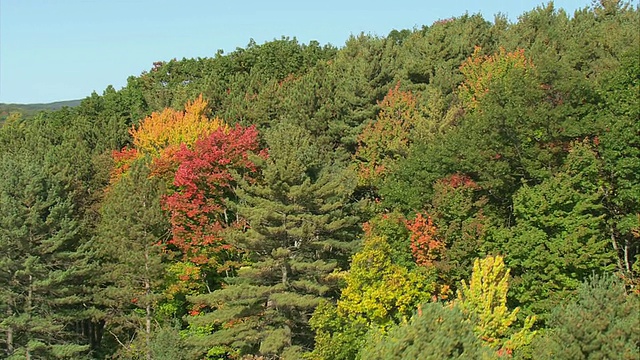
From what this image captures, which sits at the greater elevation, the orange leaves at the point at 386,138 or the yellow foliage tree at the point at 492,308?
the orange leaves at the point at 386,138

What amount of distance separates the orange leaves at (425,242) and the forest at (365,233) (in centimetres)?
9

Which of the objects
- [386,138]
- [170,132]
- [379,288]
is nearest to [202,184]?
[170,132]

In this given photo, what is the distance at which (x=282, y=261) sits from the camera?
1248 inches

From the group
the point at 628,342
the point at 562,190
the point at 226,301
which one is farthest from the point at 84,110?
the point at 628,342

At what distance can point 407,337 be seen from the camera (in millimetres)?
19328

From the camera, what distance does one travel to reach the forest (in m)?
25.9

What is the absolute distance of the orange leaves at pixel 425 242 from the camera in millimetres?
31469

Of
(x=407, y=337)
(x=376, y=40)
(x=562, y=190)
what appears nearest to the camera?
(x=407, y=337)

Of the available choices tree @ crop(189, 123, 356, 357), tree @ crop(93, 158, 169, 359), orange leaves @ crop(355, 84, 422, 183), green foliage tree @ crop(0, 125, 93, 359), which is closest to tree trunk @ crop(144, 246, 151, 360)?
tree @ crop(93, 158, 169, 359)

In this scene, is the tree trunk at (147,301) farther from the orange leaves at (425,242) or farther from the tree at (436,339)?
the tree at (436,339)

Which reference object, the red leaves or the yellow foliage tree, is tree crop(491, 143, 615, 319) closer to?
the yellow foliage tree

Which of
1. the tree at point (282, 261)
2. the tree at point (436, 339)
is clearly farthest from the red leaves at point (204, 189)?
the tree at point (436, 339)

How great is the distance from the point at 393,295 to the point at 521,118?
35.3ft

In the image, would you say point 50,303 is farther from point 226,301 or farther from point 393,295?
point 393,295
